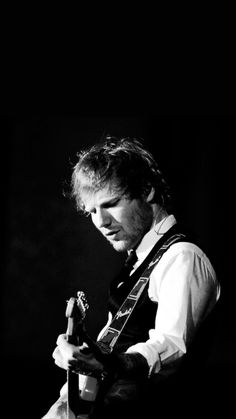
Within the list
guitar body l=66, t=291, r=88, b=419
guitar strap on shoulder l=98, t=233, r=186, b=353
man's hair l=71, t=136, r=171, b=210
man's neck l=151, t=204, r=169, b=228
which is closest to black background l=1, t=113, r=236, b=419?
man's hair l=71, t=136, r=171, b=210

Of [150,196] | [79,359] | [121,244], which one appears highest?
[150,196]

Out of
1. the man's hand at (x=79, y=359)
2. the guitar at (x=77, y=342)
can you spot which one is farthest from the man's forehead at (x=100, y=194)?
the man's hand at (x=79, y=359)

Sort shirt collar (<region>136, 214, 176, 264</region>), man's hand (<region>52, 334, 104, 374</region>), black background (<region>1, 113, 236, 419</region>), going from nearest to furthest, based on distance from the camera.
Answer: man's hand (<region>52, 334, 104, 374</region>)
shirt collar (<region>136, 214, 176, 264</region>)
black background (<region>1, 113, 236, 419</region>)

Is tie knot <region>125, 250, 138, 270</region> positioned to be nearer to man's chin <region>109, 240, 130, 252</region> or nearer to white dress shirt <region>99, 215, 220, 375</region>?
man's chin <region>109, 240, 130, 252</region>

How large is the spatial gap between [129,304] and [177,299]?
212mm

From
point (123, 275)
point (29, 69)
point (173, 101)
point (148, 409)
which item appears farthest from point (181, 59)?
point (148, 409)

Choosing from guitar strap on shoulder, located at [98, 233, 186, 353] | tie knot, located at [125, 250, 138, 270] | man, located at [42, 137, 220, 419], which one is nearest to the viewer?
man, located at [42, 137, 220, 419]

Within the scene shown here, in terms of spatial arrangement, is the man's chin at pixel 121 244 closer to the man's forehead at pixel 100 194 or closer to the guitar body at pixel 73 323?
the man's forehead at pixel 100 194

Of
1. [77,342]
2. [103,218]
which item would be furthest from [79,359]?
[103,218]

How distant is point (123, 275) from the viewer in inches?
64.3

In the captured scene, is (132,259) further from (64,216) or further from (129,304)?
(64,216)

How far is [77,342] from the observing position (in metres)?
1.05

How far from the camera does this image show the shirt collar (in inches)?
60.3

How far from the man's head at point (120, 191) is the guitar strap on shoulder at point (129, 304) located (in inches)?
6.8
